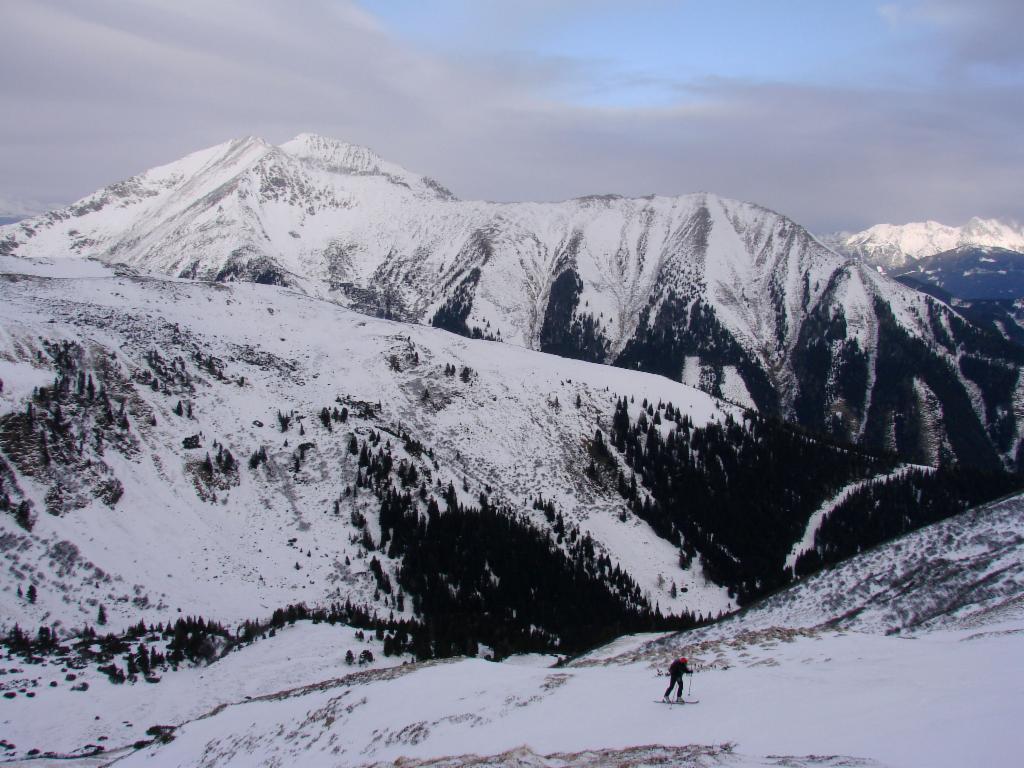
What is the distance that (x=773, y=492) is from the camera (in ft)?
407

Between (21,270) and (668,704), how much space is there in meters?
157

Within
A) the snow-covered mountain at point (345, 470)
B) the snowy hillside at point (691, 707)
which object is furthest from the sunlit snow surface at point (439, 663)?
the snow-covered mountain at point (345, 470)

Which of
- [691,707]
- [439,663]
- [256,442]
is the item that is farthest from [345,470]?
[691,707]

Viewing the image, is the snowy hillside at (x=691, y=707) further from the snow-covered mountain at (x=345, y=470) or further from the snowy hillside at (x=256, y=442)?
the snow-covered mountain at (x=345, y=470)

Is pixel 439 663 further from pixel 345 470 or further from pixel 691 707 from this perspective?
pixel 345 470

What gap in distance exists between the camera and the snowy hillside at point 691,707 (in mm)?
18141

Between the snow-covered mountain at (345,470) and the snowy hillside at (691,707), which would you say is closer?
the snowy hillside at (691,707)

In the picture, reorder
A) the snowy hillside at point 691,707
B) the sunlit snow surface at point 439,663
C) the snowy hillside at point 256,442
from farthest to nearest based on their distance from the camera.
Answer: the snowy hillside at point 256,442 → the sunlit snow surface at point 439,663 → the snowy hillside at point 691,707

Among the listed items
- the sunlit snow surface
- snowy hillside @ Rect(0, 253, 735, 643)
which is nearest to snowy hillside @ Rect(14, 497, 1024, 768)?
the sunlit snow surface

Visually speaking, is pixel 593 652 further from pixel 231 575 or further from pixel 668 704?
pixel 231 575

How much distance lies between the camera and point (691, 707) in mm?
23594

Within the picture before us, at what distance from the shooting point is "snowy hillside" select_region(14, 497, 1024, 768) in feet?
59.5

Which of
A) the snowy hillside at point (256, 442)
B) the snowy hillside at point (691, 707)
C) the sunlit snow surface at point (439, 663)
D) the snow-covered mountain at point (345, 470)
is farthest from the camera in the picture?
the snow-covered mountain at point (345, 470)

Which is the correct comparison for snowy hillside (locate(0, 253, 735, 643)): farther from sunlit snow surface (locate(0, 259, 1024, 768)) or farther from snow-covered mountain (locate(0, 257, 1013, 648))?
sunlit snow surface (locate(0, 259, 1024, 768))
